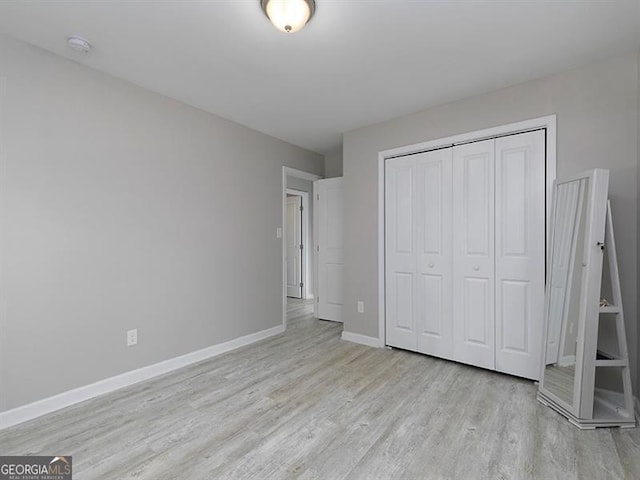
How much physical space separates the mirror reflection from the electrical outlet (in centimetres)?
321

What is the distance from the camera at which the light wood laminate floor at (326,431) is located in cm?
163

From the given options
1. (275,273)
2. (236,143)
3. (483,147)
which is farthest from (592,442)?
(236,143)

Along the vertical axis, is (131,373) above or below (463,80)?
below

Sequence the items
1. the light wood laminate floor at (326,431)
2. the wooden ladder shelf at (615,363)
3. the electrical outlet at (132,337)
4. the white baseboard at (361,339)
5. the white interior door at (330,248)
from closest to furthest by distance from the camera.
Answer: the light wood laminate floor at (326,431)
the wooden ladder shelf at (615,363)
the electrical outlet at (132,337)
the white baseboard at (361,339)
the white interior door at (330,248)

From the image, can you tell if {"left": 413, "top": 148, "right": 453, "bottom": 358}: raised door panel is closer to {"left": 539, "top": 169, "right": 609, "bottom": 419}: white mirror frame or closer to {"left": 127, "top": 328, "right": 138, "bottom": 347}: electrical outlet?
{"left": 539, "top": 169, "right": 609, "bottom": 419}: white mirror frame

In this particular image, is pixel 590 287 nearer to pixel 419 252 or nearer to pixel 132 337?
pixel 419 252

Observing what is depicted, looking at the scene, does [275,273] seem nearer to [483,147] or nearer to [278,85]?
[278,85]

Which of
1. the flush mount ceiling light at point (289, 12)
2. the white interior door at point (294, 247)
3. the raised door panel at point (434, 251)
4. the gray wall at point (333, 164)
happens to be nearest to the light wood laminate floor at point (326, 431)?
the raised door panel at point (434, 251)

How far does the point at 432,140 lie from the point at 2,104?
3298mm

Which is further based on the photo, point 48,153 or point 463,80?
point 463,80

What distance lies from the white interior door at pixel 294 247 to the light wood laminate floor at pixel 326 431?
3.60m

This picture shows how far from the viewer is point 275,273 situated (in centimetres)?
402

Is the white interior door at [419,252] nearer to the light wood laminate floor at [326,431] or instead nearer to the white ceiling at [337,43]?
the light wood laminate floor at [326,431]

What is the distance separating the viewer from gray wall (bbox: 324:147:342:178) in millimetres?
4715
